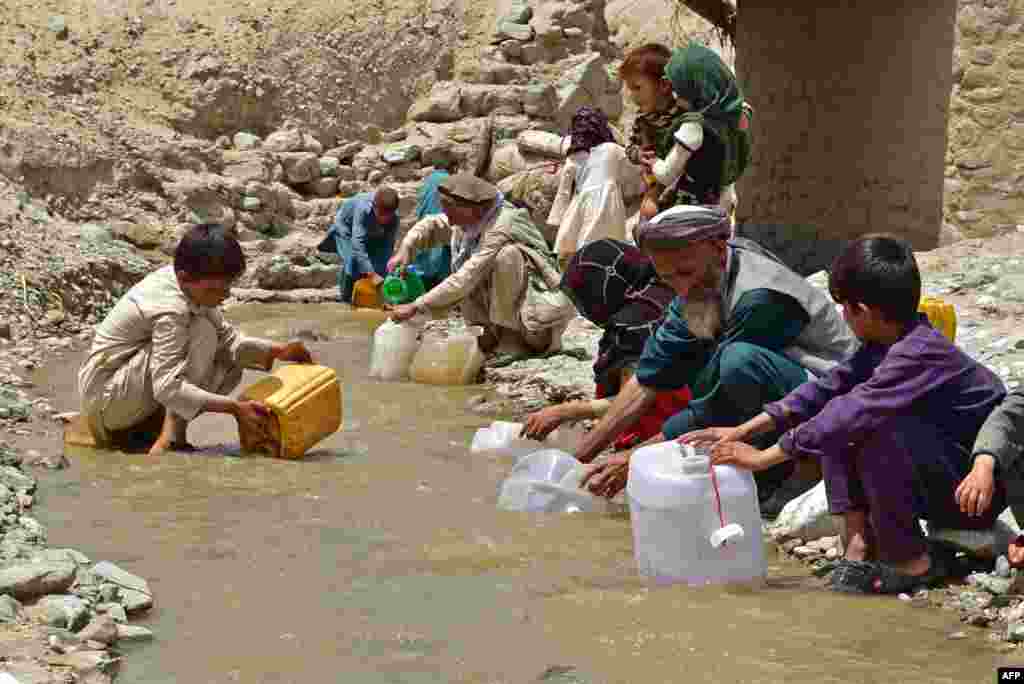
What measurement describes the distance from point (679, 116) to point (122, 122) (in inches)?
315

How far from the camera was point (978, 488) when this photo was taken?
3.34 m

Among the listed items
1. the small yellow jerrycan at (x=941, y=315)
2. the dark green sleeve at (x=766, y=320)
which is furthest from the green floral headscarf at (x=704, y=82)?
the dark green sleeve at (x=766, y=320)

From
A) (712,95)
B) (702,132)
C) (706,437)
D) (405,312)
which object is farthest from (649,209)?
(706,437)

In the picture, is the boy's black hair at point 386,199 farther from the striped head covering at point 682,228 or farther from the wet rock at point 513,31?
the striped head covering at point 682,228

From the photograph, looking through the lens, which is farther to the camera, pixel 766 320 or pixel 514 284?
pixel 514 284

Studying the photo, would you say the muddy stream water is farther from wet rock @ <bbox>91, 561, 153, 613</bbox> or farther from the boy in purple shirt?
the boy in purple shirt

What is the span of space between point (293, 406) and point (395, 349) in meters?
2.17

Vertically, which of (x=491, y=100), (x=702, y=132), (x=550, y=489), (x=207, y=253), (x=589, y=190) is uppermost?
(x=702, y=132)

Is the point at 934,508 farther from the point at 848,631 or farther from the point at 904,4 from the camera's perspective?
the point at 904,4

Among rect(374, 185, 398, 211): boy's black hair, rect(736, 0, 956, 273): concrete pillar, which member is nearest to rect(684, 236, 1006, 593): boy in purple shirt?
rect(736, 0, 956, 273): concrete pillar

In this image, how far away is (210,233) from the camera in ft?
16.6

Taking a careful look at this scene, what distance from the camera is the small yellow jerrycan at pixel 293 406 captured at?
5.25 metres

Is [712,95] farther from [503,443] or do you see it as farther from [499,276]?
[503,443]

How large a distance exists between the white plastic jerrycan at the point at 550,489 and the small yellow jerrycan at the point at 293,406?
0.98m
